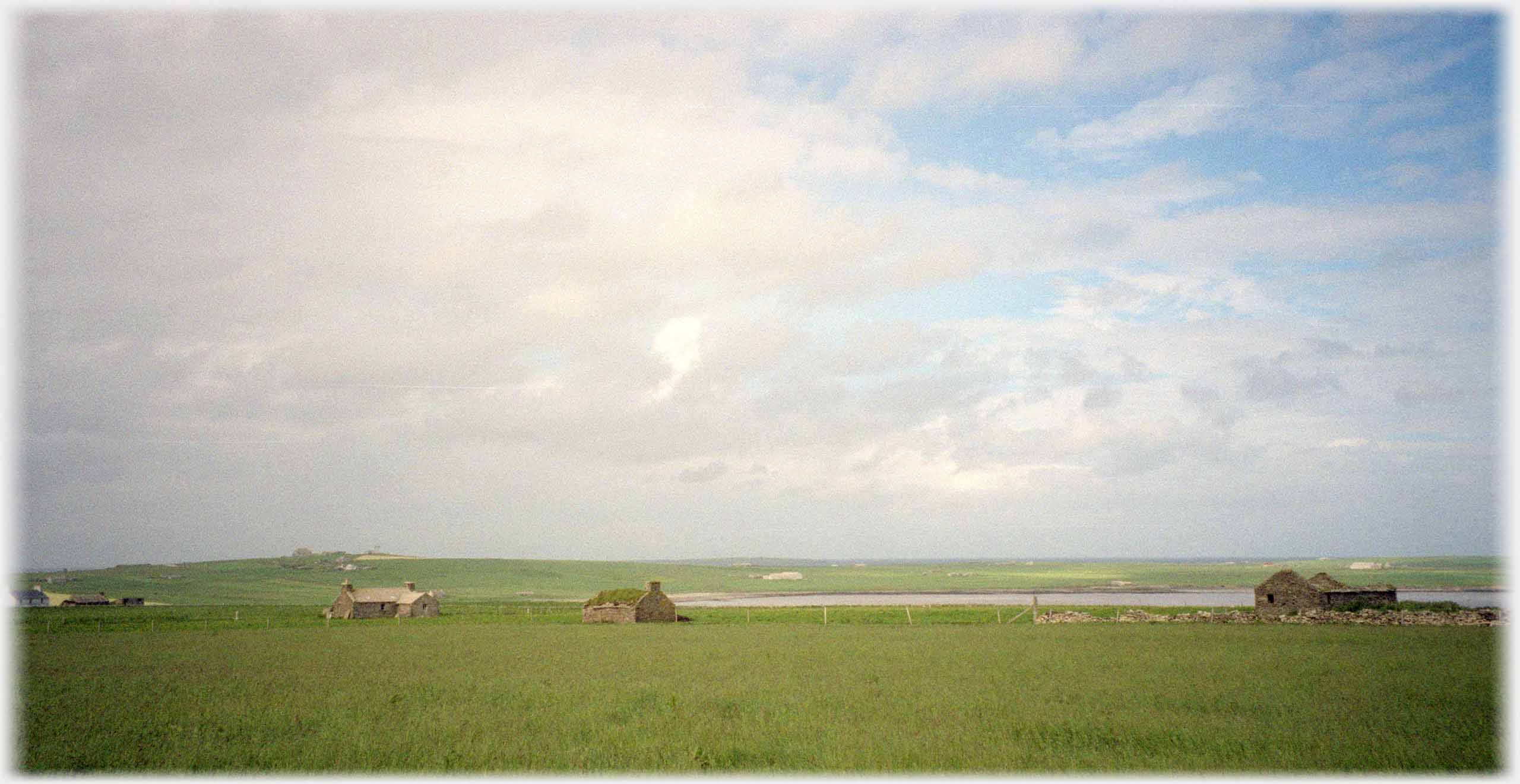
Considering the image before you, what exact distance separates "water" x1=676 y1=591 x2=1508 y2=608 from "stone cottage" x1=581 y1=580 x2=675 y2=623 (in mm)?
33952

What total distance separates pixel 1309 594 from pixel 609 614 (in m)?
47.6

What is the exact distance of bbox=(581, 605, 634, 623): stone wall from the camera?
6806 centimetres

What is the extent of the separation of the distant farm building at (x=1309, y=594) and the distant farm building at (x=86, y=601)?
118576 millimetres

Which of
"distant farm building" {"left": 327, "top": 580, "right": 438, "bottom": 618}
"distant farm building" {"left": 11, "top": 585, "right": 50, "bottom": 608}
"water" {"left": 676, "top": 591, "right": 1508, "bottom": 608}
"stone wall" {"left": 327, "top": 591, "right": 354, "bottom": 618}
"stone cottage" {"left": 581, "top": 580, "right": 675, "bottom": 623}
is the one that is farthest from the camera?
"water" {"left": 676, "top": 591, "right": 1508, "bottom": 608}

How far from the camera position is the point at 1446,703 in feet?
70.4

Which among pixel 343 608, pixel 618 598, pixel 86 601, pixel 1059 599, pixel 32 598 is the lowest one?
pixel 1059 599

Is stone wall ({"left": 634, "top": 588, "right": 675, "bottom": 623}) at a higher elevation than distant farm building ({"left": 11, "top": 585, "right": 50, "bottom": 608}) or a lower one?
higher

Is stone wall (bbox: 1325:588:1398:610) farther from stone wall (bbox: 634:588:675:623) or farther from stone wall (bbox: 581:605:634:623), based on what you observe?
stone wall (bbox: 581:605:634:623)

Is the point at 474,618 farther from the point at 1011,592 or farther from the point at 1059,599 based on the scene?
the point at 1011,592

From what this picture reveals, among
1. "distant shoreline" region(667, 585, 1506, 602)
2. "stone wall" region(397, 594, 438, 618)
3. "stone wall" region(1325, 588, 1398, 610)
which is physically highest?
"stone wall" region(1325, 588, 1398, 610)

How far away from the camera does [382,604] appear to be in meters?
83.0

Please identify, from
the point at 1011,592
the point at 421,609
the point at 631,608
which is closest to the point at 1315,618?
the point at 631,608

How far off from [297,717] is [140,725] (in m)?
3.07

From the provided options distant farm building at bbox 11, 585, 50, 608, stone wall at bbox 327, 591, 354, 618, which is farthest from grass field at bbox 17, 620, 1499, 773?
distant farm building at bbox 11, 585, 50, 608
